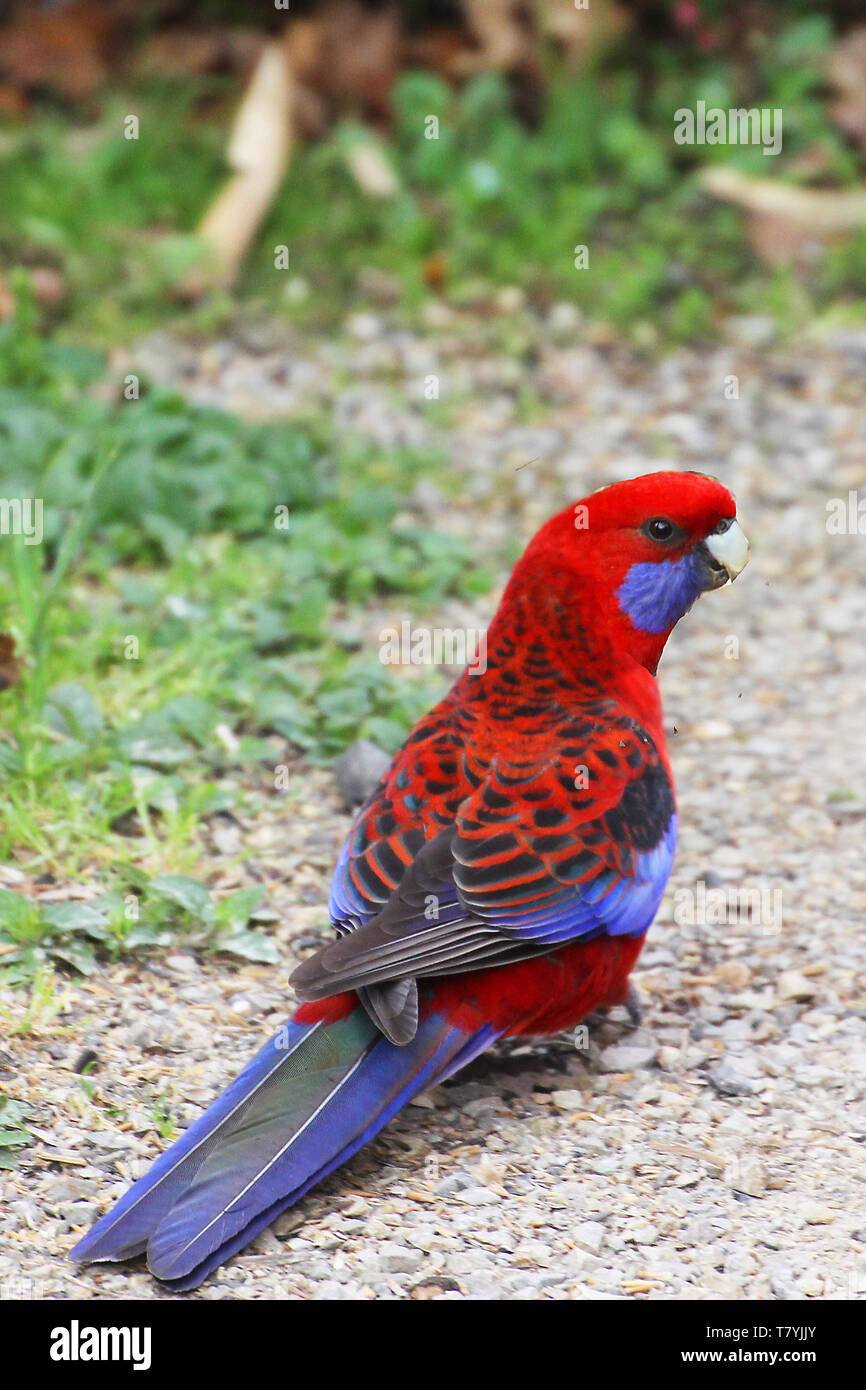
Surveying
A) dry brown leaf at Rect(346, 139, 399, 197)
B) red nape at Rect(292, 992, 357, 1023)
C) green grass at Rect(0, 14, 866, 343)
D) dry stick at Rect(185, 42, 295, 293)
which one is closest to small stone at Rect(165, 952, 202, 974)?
red nape at Rect(292, 992, 357, 1023)

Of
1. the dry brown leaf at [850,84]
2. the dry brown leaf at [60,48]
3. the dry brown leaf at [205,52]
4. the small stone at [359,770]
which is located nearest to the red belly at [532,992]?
the small stone at [359,770]

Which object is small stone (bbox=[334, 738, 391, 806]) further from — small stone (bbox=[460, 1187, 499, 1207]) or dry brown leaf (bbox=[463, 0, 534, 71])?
dry brown leaf (bbox=[463, 0, 534, 71])

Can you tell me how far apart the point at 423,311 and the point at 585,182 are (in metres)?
0.89

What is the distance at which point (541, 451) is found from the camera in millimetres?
5543

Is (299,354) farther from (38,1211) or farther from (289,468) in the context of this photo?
(38,1211)

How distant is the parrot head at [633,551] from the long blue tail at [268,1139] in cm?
90

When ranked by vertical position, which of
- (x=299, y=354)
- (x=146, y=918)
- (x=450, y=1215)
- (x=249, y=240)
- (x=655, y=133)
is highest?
(x=655, y=133)

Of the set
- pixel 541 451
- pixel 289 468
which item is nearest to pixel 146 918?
pixel 289 468

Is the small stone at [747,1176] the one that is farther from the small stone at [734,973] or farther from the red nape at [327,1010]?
the red nape at [327,1010]

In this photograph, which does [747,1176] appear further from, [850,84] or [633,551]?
[850,84]

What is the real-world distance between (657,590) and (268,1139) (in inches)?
53.4

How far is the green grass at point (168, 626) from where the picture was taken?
11.6 ft

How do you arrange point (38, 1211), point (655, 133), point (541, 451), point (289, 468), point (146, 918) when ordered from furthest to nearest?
point (655, 133)
point (541, 451)
point (289, 468)
point (146, 918)
point (38, 1211)

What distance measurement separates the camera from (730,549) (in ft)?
11.2
